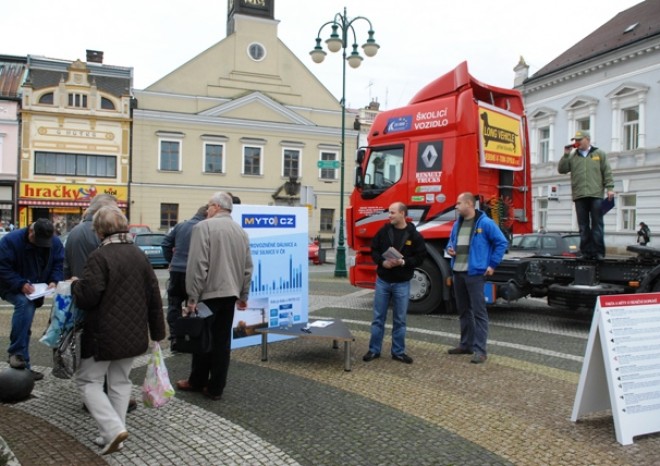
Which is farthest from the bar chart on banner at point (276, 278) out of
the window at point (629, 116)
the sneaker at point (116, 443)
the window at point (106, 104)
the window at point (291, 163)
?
the window at point (291, 163)

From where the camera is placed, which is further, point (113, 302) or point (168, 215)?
point (168, 215)

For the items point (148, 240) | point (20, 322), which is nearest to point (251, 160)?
point (148, 240)

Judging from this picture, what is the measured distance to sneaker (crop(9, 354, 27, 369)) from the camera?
577 centimetres

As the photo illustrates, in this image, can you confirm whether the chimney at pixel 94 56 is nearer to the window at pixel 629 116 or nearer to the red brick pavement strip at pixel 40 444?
the window at pixel 629 116

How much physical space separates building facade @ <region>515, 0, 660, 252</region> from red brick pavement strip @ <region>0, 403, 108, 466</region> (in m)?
25.7

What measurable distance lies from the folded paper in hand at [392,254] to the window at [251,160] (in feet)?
127

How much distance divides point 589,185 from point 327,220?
3804 centimetres

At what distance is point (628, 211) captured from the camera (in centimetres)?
2888

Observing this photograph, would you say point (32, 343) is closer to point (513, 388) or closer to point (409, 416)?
point (409, 416)

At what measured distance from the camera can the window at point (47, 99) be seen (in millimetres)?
39719

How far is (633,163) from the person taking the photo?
93.5 feet

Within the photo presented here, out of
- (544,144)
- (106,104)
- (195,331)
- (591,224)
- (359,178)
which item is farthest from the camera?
(106,104)

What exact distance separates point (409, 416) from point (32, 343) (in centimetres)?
512

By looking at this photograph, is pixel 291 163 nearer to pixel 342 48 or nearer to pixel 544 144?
pixel 544 144
